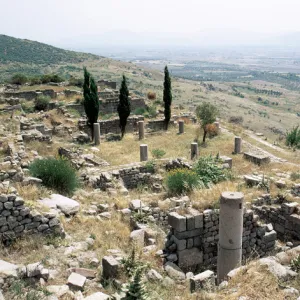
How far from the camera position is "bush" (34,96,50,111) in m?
29.5

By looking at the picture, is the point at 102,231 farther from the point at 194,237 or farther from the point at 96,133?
the point at 96,133

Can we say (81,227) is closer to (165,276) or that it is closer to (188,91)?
(165,276)

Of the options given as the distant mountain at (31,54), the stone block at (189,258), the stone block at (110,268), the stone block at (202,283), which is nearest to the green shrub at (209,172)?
the stone block at (189,258)

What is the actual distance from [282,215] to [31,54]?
310 ft

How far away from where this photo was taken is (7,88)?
36.0 metres

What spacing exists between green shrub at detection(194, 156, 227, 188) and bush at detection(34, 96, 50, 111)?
19483 mm

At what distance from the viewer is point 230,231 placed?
745 cm

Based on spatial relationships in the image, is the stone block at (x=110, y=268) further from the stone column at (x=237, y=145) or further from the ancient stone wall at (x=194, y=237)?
the stone column at (x=237, y=145)

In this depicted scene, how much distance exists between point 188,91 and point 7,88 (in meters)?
60.2

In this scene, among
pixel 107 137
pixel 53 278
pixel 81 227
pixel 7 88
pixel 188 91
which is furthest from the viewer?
pixel 188 91

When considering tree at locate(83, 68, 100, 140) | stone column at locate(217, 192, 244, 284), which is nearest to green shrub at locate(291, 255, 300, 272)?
stone column at locate(217, 192, 244, 284)

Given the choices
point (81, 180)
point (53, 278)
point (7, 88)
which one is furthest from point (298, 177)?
point (7, 88)

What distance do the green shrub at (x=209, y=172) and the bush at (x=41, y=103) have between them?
1948 cm

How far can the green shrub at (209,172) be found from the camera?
1253 centimetres
